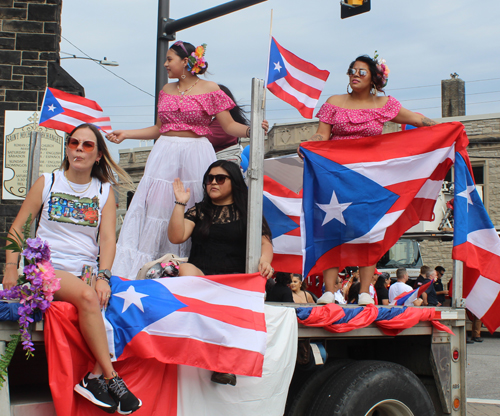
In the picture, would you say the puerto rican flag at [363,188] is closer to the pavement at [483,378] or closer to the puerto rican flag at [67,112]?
the puerto rican flag at [67,112]

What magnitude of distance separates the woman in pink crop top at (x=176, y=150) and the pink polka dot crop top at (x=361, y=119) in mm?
800

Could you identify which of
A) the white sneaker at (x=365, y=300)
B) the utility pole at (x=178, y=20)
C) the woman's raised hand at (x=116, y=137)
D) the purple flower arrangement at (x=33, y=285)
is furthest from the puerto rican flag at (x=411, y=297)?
the utility pole at (x=178, y=20)

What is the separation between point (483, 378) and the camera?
8883 mm

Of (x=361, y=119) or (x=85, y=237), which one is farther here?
(x=361, y=119)

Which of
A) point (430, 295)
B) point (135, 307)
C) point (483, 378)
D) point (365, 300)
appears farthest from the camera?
point (430, 295)

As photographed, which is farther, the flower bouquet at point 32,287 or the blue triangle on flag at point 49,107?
the blue triangle on flag at point 49,107

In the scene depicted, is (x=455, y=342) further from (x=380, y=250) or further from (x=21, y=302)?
(x=21, y=302)

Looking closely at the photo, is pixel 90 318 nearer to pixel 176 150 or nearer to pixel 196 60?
pixel 176 150

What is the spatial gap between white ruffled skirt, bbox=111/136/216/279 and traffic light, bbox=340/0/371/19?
13.0ft

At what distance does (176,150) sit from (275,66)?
0.99 m

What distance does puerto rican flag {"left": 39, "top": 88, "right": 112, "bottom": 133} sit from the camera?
4.99 m

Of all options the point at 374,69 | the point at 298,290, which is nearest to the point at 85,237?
the point at 374,69

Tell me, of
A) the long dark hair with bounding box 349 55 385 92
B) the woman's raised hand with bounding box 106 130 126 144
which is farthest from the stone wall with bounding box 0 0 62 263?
the long dark hair with bounding box 349 55 385 92

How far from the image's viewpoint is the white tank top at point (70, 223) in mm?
3229
